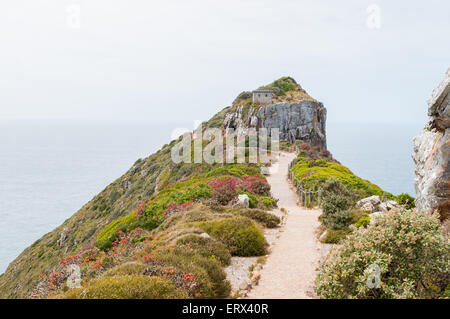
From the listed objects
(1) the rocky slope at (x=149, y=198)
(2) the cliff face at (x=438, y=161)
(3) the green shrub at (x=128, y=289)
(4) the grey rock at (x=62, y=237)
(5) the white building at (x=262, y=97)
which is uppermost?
(5) the white building at (x=262, y=97)

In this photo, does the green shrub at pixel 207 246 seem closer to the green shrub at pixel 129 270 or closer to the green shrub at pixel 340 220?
the green shrub at pixel 129 270

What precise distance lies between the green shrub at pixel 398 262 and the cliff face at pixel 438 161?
241cm

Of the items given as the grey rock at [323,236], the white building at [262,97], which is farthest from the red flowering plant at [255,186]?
the white building at [262,97]

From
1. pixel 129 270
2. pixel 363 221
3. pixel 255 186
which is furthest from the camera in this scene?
pixel 255 186

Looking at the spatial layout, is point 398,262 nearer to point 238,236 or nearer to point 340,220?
point 238,236

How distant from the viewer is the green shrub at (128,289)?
672cm

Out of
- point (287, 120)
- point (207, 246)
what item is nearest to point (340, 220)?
point (207, 246)

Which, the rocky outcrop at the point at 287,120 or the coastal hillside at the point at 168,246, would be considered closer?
the coastal hillside at the point at 168,246

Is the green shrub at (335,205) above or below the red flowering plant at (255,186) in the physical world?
above

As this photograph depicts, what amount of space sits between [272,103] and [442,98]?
5004 cm

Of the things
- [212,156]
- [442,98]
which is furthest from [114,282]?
[212,156]

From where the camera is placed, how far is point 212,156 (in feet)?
151

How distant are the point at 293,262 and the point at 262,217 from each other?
5397mm

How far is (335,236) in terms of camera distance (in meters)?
13.7
